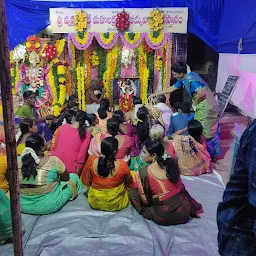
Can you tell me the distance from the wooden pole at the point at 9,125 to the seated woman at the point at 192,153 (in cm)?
305

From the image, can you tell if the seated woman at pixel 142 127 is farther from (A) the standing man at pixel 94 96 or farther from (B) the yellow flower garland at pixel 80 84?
(B) the yellow flower garland at pixel 80 84

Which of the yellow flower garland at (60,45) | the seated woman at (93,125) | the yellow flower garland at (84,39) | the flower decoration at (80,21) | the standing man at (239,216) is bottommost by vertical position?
the seated woman at (93,125)

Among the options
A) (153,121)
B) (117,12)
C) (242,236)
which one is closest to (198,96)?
(153,121)

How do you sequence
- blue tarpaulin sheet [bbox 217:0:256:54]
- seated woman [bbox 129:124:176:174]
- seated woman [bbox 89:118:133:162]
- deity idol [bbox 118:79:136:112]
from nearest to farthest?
seated woman [bbox 129:124:176:174] < seated woman [bbox 89:118:133:162] < blue tarpaulin sheet [bbox 217:0:256:54] < deity idol [bbox 118:79:136:112]

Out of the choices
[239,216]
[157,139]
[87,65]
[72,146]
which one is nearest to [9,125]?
[239,216]

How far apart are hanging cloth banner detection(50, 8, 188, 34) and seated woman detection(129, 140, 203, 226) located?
4.46m

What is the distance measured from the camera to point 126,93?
734 centimetres

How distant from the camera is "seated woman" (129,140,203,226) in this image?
9.20 feet

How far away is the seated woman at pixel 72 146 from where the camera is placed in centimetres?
384

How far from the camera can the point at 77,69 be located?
23.7 ft

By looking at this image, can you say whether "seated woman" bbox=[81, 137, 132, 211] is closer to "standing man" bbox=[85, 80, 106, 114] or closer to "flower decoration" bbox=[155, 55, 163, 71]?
"standing man" bbox=[85, 80, 106, 114]

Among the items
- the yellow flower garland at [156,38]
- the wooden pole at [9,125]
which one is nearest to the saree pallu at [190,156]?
the wooden pole at [9,125]

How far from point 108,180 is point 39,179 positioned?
0.67m

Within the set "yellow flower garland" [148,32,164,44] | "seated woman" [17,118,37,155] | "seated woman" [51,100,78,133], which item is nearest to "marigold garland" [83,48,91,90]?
"yellow flower garland" [148,32,164,44]
